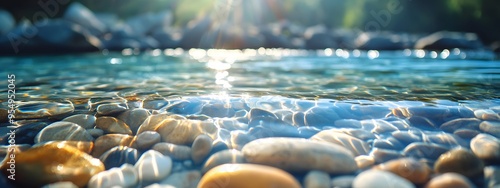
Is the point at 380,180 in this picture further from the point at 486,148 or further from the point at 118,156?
the point at 118,156

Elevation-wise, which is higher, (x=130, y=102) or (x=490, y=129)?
(x=130, y=102)

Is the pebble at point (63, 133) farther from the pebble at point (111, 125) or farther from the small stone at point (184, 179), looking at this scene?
the small stone at point (184, 179)

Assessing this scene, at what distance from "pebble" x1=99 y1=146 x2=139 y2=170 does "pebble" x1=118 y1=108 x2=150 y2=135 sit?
0.27 meters

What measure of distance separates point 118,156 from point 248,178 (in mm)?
618

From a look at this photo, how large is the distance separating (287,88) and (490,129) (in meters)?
1.48

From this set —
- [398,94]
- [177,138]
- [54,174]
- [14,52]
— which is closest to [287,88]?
[398,94]

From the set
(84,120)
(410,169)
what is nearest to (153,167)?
(84,120)

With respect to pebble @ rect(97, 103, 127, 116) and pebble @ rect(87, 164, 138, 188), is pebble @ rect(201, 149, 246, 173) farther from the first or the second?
pebble @ rect(97, 103, 127, 116)

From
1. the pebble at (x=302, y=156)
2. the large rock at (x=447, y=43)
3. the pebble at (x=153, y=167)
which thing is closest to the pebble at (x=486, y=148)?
the pebble at (x=302, y=156)

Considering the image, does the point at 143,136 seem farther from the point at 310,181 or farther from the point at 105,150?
the point at 310,181

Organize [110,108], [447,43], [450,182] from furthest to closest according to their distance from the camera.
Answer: [447,43], [110,108], [450,182]

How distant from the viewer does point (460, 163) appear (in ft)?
4.67

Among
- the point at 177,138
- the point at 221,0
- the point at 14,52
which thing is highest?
the point at 221,0

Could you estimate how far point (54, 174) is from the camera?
53.7 inches
